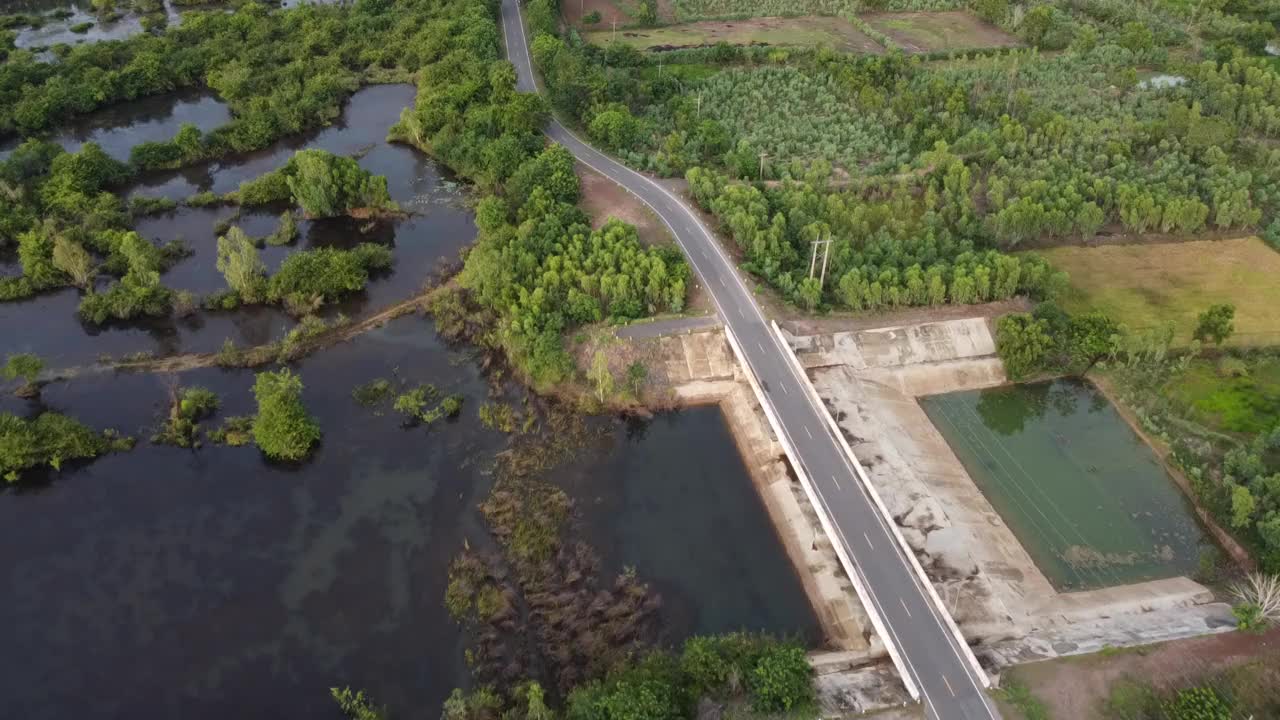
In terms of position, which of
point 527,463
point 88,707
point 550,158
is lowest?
point 88,707

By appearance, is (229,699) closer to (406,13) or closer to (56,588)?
(56,588)

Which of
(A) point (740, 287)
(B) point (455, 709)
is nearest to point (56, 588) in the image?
(B) point (455, 709)

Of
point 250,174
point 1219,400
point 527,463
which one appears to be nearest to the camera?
point 527,463

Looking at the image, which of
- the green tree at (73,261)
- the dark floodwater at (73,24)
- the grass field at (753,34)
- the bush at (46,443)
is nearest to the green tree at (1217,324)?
the grass field at (753,34)

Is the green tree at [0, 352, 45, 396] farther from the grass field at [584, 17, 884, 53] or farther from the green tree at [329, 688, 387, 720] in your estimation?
the grass field at [584, 17, 884, 53]

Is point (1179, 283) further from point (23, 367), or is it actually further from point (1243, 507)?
point (23, 367)

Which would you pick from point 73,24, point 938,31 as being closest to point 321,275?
point 73,24
